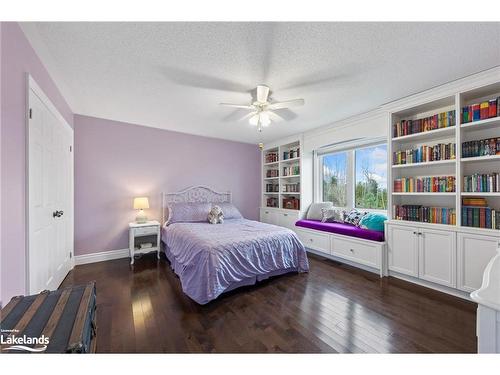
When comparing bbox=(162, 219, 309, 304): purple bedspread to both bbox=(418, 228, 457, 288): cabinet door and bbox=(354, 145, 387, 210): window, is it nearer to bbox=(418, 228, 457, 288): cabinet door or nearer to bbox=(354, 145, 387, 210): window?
bbox=(418, 228, 457, 288): cabinet door

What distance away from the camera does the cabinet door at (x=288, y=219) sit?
425cm

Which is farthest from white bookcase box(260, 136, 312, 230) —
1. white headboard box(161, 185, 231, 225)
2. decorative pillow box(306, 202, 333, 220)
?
white headboard box(161, 185, 231, 225)

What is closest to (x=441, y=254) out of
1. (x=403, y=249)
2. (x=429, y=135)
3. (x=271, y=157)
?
(x=403, y=249)

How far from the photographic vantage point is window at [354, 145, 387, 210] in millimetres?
3441

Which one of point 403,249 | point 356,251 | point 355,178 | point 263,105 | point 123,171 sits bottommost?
point 356,251

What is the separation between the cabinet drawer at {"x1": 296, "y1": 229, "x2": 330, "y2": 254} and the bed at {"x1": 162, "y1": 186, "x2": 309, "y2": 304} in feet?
2.54

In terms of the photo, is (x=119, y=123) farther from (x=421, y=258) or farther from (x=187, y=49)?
(x=421, y=258)

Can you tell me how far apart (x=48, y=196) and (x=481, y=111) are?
14.8 feet

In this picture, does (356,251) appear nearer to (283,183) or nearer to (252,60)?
(283,183)

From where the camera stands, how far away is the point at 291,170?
15.1 ft

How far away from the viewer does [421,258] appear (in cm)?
249

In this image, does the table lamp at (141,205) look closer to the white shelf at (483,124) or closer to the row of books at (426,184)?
the row of books at (426,184)
